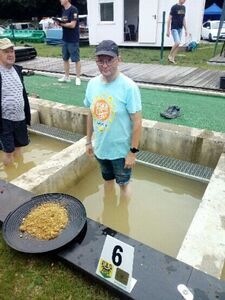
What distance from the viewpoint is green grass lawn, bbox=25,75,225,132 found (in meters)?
4.59

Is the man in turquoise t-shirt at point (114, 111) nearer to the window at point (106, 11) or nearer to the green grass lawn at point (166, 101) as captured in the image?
the green grass lawn at point (166, 101)

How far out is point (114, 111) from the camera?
226cm

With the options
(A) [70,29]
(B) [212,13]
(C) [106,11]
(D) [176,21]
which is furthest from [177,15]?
(B) [212,13]

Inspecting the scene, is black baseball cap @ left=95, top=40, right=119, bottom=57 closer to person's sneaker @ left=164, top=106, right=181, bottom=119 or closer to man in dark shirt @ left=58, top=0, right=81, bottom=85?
person's sneaker @ left=164, top=106, right=181, bottom=119

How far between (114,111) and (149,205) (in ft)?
4.94

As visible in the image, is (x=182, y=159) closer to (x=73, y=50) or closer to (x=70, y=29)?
(x=73, y=50)

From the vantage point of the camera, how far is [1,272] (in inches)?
79.4

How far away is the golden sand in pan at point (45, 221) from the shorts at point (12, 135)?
1.34 metres

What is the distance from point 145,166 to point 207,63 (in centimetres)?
664

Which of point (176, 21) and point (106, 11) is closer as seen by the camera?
point (176, 21)

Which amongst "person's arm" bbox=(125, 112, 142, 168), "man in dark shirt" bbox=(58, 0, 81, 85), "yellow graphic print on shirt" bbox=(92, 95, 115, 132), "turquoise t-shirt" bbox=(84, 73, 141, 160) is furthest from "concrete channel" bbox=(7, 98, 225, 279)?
"man in dark shirt" bbox=(58, 0, 81, 85)

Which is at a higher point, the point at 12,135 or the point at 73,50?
the point at 73,50

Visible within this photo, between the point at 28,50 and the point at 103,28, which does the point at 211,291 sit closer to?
A: the point at 28,50

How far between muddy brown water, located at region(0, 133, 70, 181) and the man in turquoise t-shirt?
188cm
